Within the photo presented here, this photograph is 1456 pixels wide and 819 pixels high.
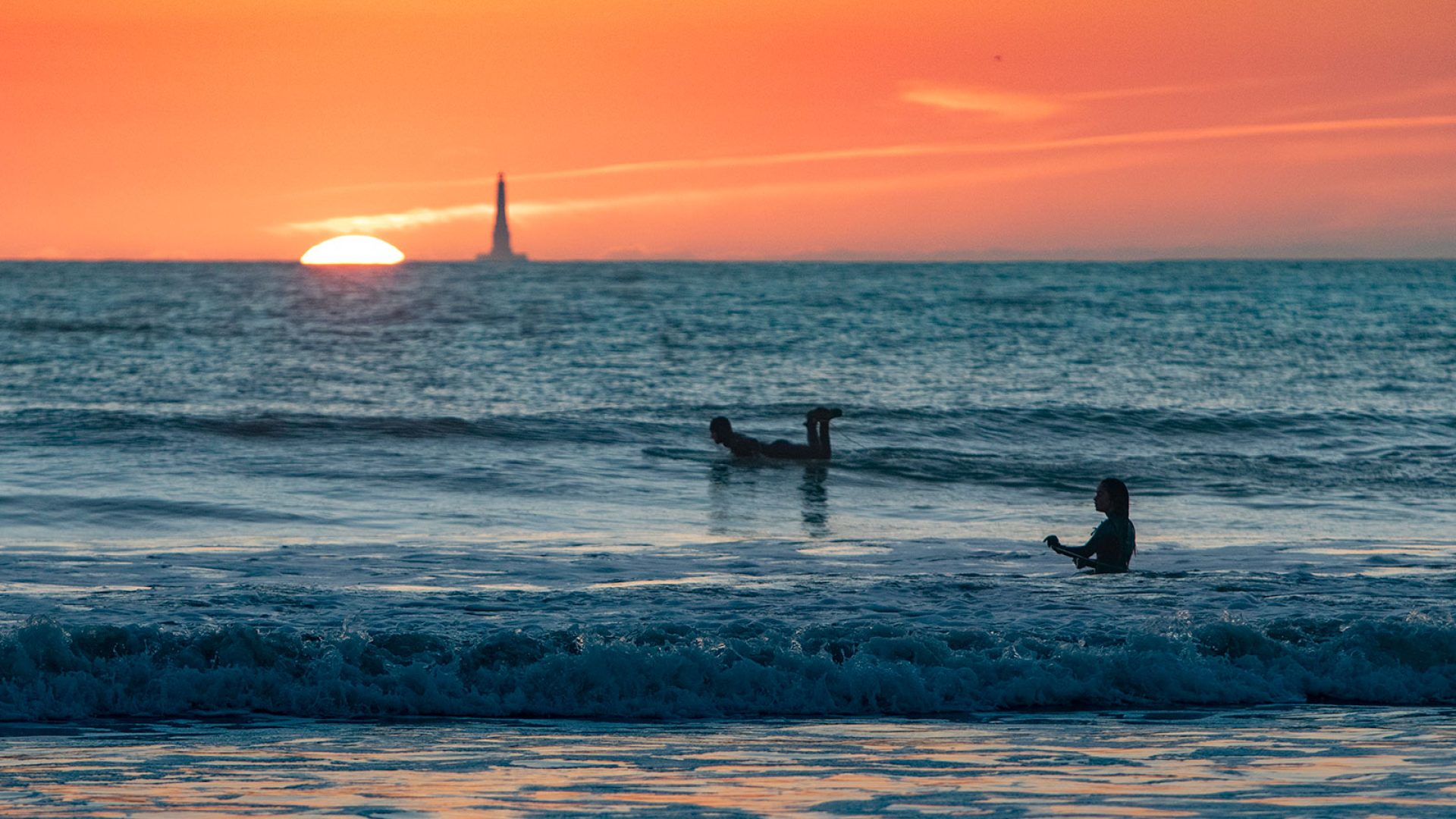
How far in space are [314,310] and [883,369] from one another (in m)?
34.4

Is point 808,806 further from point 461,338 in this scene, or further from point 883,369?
point 461,338

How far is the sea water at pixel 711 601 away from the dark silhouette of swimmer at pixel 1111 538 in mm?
233

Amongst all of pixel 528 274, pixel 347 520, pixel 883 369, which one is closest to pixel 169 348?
pixel 883 369

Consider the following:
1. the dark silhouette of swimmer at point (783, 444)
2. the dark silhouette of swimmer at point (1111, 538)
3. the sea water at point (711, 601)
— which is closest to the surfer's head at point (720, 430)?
the dark silhouette of swimmer at point (783, 444)

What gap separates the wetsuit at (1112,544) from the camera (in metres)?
11.3

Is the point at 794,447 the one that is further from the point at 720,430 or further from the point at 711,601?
the point at 711,601

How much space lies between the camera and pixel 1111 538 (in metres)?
11.3

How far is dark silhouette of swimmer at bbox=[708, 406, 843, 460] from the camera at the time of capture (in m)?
19.4

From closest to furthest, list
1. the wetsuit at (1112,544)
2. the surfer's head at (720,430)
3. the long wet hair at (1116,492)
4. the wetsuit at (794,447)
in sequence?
the long wet hair at (1116,492) → the wetsuit at (1112,544) → the surfer's head at (720,430) → the wetsuit at (794,447)

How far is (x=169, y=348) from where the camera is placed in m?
40.2

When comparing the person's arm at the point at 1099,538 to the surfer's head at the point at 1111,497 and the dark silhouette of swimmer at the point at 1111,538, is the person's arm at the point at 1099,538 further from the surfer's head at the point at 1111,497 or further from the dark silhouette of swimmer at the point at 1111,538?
the surfer's head at the point at 1111,497

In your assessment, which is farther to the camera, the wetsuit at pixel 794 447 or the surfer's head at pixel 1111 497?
the wetsuit at pixel 794 447

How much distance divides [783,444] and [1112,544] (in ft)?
29.8

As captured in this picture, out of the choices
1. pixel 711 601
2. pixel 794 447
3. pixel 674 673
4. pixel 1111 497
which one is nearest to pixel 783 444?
pixel 794 447
